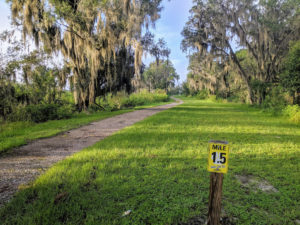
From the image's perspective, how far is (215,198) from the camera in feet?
6.30

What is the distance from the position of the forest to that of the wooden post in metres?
0.06

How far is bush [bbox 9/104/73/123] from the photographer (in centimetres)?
846

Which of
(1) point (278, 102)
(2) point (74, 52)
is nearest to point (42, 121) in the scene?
(2) point (74, 52)

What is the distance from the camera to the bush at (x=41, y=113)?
846 centimetres

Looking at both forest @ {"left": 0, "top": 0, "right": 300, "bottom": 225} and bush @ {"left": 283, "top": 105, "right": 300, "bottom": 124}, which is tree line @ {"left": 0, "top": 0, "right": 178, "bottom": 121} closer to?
forest @ {"left": 0, "top": 0, "right": 300, "bottom": 225}

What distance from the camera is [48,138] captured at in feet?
19.2

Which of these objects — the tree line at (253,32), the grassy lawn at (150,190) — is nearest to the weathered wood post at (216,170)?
the grassy lawn at (150,190)

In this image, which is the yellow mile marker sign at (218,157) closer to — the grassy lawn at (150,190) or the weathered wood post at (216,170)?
the weathered wood post at (216,170)

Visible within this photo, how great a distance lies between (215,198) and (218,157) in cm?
45

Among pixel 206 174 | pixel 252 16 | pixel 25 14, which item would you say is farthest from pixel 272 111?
pixel 25 14

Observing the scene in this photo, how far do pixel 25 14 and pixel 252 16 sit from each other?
59.9 ft

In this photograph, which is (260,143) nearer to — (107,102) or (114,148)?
(114,148)

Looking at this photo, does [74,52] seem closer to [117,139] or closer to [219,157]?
[117,139]

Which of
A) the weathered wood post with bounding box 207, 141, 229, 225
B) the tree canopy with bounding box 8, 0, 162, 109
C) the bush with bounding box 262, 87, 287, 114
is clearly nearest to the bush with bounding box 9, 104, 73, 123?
the tree canopy with bounding box 8, 0, 162, 109
